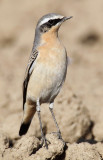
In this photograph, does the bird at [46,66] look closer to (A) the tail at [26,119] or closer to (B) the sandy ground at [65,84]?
(A) the tail at [26,119]

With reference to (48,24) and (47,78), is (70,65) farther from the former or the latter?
(47,78)

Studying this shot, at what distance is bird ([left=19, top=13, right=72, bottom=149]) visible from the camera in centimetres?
787

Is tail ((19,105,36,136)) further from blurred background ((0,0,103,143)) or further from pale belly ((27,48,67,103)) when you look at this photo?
pale belly ((27,48,67,103))

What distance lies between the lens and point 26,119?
859 centimetres

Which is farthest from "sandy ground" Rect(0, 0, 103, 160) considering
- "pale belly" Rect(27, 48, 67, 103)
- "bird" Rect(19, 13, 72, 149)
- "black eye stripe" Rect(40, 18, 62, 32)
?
"black eye stripe" Rect(40, 18, 62, 32)

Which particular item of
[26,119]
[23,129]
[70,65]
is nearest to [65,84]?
[26,119]

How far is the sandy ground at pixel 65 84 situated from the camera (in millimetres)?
7156

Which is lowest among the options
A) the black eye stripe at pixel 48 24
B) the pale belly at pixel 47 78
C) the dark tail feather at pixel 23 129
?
the dark tail feather at pixel 23 129

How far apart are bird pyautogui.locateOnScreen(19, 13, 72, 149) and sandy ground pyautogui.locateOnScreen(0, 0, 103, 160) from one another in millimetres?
539

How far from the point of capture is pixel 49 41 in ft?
26.7

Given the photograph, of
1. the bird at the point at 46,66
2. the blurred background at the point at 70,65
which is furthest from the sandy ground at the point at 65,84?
the bird at the point at 46,66

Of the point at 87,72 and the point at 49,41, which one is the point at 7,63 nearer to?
the point at 87,72

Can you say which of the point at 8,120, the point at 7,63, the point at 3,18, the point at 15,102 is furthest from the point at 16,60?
the point at 8,120

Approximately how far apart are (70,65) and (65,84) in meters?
4.09
